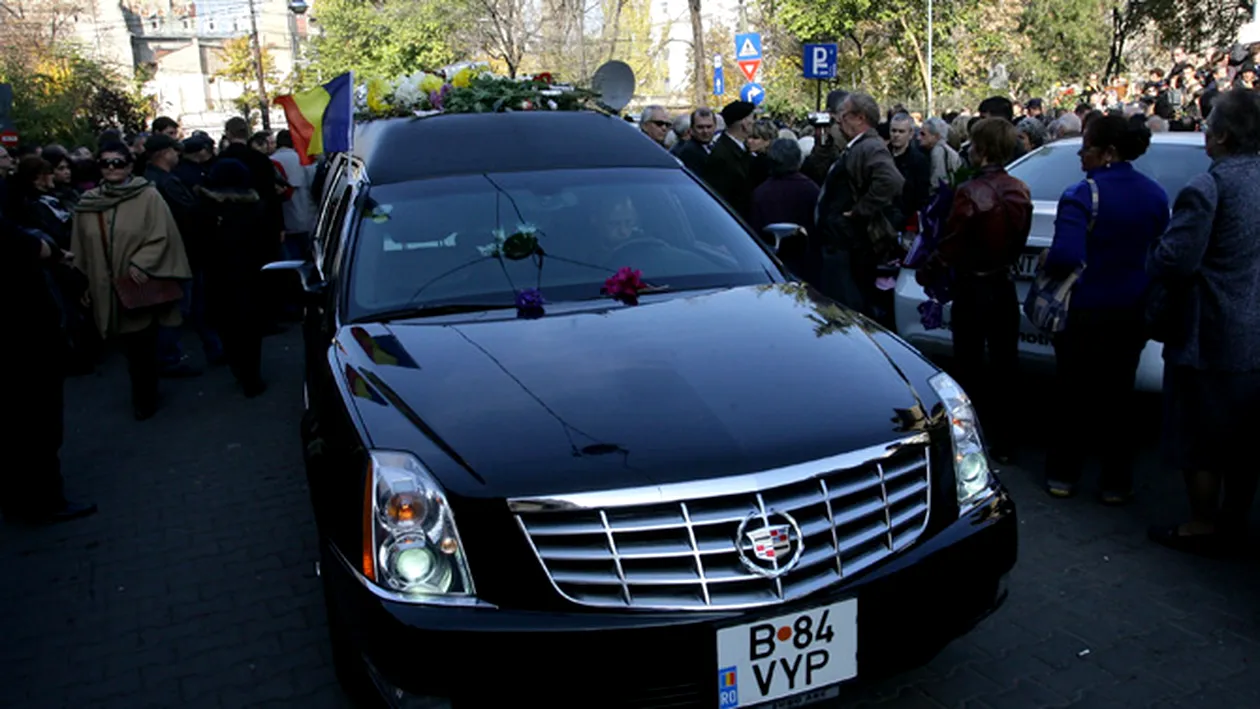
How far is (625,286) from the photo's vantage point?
4.03 m

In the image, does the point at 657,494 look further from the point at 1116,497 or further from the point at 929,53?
the point at 929,53

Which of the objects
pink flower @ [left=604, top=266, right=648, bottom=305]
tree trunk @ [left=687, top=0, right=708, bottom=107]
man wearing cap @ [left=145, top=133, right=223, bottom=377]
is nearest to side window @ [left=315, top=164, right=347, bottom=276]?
pink flower @ [left=604, top=266, right=648, bottom=305]

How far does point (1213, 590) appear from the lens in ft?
14.1

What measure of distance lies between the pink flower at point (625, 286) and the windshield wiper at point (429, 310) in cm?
37

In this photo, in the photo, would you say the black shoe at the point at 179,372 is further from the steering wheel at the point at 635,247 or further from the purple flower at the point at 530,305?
the purple flower at the point at 530,305

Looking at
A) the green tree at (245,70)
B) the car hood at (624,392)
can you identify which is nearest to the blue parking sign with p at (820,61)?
the car hood at (624,392)

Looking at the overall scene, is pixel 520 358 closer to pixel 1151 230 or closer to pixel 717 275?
pixel 717 275

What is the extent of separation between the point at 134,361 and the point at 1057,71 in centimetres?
5804

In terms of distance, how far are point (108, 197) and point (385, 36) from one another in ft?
135

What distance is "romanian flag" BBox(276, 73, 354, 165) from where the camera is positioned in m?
5.75

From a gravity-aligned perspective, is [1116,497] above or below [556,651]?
below

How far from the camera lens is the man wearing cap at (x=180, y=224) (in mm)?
8859

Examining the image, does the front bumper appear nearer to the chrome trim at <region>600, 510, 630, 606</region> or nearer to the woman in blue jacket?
the chrome trim at <region>600, 510, 630, 606</region>

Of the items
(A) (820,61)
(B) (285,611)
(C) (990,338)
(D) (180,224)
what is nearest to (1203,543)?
(C) (990,338)
